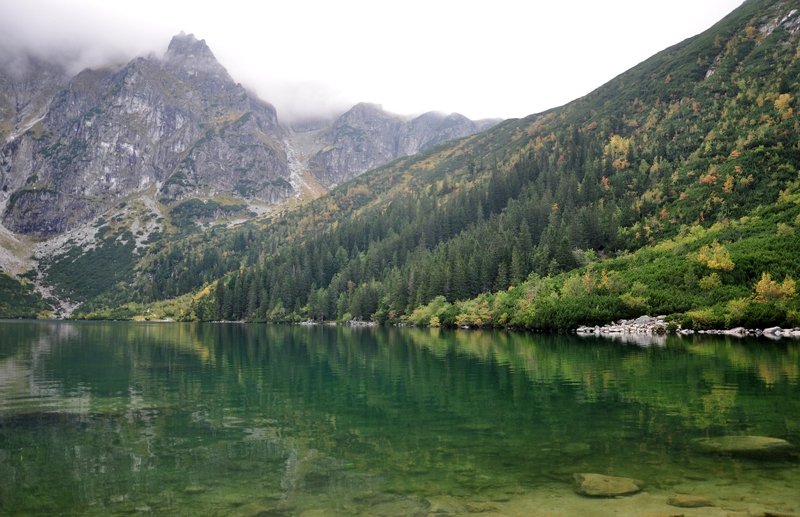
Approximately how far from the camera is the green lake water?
10828 millimetres

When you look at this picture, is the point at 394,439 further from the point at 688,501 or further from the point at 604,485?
the point at 688,501

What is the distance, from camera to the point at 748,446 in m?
13.9

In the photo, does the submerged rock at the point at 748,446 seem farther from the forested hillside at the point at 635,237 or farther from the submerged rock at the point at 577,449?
the forested hillside at the point at 635,237

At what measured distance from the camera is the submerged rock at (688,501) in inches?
391

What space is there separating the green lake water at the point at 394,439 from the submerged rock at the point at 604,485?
359 millimetres

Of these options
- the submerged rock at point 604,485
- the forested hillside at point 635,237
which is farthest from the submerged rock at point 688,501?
the forested hillside at point 635,237

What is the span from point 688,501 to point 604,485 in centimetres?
186

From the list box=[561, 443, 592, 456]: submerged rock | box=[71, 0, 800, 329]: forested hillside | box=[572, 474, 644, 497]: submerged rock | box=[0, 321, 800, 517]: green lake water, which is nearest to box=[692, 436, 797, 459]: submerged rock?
box=[0, 321, 800, 517]: green lake water

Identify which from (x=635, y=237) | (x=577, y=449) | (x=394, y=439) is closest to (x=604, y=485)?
(x=577, y=449)

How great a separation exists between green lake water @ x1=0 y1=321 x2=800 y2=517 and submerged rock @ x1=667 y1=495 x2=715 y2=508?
29 centimetres

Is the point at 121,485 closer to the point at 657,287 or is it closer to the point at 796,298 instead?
the point at 796,298

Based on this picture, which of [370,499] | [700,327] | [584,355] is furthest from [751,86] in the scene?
[370,499]

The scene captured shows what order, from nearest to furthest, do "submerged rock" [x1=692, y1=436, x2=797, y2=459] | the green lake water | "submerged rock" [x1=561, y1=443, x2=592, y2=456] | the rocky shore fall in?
1. the green lake water
2. "submerged rock" [x1=692, y1=436, x2=797, y2=459]
3. "submerged rock" [x1=561, y1=443, x2=592, y2=456]
4. the rocky shore

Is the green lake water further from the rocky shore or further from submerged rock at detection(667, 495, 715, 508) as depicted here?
the rocky shore
